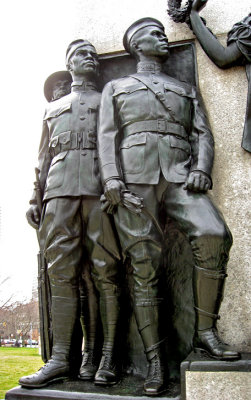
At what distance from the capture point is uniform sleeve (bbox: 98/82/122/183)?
12.8ft

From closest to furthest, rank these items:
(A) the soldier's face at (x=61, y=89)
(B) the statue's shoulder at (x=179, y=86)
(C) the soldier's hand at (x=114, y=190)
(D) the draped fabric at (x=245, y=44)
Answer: (C) the soldier's hand at (x=114, y=190) → (D) the draped fabric at (x=245, y=44) → (B) the statue's shoulder at (x=179, y=86) → (A) the soldier's face at (x=61, y=89)

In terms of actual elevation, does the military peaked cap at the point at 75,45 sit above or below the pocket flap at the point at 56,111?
above

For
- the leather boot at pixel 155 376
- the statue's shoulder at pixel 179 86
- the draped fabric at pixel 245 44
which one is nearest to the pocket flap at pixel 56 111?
the statue's shoulder at pixel 179 86

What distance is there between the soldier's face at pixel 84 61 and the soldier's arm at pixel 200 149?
3.58 feet

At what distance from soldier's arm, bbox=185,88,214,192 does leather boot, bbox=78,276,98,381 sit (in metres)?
1.44

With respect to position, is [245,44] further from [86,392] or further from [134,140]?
[86,392]

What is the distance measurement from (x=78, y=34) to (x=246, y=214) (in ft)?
8.93

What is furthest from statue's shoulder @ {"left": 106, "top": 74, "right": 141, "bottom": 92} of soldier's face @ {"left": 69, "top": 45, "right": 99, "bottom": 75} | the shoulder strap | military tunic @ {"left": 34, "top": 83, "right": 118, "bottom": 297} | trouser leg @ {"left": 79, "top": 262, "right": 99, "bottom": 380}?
trouser leg @ {"left": 79, "top": 262, "right": 99, "bottom": 380}

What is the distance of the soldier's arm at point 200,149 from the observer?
3.76m

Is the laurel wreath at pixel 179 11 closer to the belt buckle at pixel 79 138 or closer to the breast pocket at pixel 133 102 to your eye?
the breast pocket at pixel 133 102

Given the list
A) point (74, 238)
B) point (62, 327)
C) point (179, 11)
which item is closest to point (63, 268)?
point (74, 238)

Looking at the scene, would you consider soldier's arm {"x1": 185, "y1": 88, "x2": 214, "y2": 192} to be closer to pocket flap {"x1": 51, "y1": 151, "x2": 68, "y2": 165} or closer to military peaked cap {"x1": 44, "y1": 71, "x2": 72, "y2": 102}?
pocket flap {"x1": 51, "y1": 151, "x2": 68, "y2": 165}

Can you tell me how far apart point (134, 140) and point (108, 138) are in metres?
0.24

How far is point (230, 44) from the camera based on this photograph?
4250 millimetres
